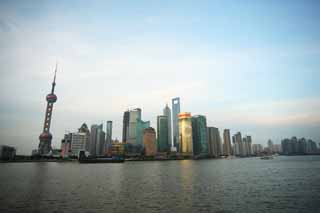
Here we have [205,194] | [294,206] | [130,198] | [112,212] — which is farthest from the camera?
[205,194]

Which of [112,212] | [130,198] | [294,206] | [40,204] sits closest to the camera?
[112,212]

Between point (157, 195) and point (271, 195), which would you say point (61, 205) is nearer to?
point (157, 195)

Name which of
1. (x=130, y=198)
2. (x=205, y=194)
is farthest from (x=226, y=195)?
(x=130, y=198)

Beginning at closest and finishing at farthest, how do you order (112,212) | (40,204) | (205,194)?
(112,212) → (40,204) → (205,194)

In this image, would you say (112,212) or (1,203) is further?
(1,203)

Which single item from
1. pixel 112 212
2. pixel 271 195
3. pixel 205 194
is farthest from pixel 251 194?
pixel 112 212

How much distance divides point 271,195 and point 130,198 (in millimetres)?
30288

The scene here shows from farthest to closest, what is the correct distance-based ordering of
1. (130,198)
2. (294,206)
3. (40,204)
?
(130,198) < (40,204) < (294,206)

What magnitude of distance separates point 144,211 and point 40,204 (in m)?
20.1

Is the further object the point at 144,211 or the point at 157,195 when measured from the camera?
the point at 157,195

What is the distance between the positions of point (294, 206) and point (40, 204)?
45.1 meters

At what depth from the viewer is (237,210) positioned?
33781 mm

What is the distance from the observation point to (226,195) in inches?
1786

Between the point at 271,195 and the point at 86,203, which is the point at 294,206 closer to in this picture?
the point at 271,195
